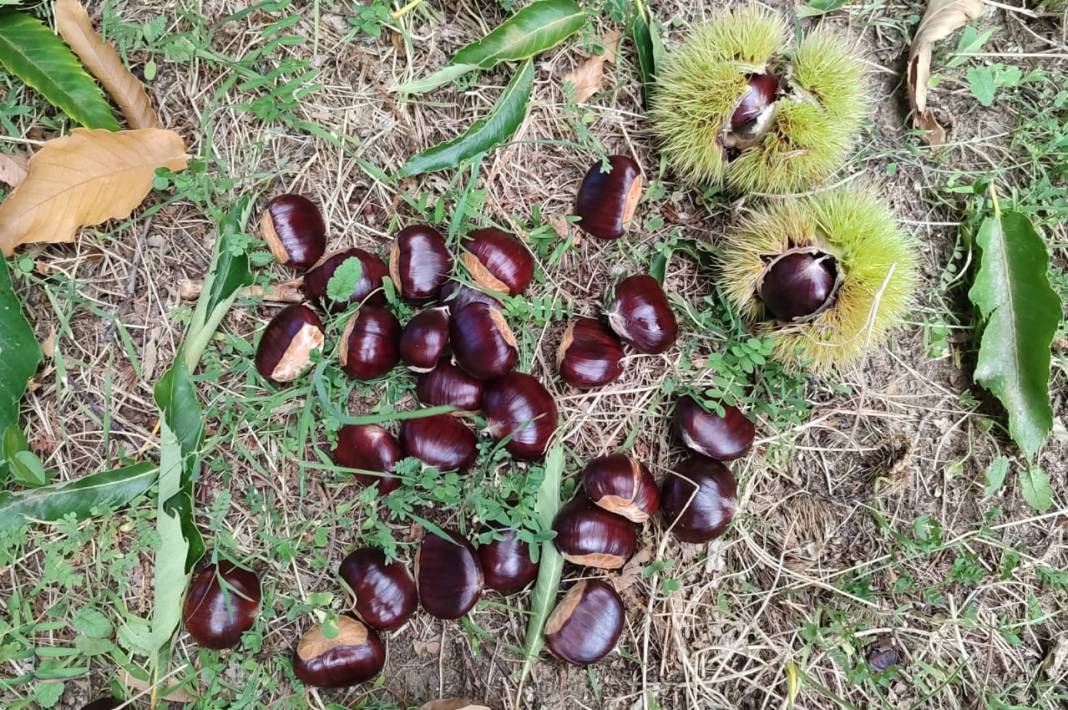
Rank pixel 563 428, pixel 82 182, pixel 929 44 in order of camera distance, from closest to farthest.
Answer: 1. pixel 82 182
2. pixel 563 428
3. pixel 929 44

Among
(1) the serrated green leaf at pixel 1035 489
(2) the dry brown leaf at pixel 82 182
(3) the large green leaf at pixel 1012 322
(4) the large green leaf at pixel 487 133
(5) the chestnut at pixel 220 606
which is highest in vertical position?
(2) the dry brown leaf at pixel 82 182

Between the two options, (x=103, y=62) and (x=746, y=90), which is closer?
(x=746, y=90)

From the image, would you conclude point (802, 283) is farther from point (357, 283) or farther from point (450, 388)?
point (357, 283)

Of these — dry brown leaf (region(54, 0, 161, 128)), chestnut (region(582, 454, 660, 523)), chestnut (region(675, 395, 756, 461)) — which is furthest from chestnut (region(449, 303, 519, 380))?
dry brown leaf (region(54, 0, 161, 128))

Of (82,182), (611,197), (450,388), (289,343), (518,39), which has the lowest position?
(450,388)

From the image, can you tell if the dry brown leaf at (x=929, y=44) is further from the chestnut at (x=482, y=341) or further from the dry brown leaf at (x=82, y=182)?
the dry brown leaf at (x=82, y=182)

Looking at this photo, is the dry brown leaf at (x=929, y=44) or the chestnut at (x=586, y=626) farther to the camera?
the dry brown leaf at (x=929, y=44)

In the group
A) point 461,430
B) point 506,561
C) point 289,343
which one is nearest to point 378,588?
point 506,561

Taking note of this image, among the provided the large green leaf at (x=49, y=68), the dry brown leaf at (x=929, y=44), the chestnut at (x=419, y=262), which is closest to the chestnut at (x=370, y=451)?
the chestnut at (x=419, y=262)
